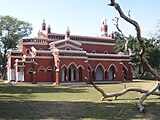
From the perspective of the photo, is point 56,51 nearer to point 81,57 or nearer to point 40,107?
point 81,57

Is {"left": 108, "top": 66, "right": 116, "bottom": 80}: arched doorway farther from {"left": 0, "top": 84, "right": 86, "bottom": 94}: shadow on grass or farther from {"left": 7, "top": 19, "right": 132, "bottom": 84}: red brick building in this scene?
{"left": 0, "top": 84, "right": 86, "bottom": 94}: shadow on grass

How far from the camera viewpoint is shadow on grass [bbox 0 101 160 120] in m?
11.5

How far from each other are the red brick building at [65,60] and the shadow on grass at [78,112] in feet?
73.9

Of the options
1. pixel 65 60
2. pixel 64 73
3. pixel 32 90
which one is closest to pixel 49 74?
pixel 64 73

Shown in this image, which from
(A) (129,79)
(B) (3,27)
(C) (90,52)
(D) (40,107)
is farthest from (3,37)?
(D) (40,107)

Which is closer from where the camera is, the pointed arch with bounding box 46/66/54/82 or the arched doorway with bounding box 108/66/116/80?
the pointed arch with bounding box 46/66/54/82

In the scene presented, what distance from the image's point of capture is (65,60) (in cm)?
4031

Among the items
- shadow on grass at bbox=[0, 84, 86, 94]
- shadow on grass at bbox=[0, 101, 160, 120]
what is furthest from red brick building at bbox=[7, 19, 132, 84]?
shadow on grass at bbox=[0, 101, 160, 120]

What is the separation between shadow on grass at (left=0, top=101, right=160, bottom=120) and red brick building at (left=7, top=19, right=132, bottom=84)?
22.5m

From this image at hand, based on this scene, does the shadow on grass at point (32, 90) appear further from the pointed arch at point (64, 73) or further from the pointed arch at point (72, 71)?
the pointed arch at point (72, 71)

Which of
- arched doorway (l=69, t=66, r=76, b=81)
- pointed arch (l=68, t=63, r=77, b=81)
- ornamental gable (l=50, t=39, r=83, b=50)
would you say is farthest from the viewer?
ornamental gable (l=50, t=39, r=83, b=50)

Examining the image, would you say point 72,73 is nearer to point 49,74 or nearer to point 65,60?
point 65,60

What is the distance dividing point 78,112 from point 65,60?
92.2 feet

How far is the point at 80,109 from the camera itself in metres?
13.0
